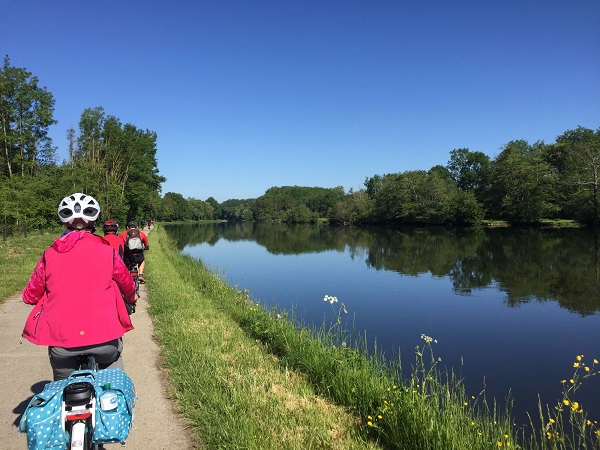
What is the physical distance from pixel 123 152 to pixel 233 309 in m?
42.9

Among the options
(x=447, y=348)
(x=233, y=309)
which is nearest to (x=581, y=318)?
(x=447, y=348)

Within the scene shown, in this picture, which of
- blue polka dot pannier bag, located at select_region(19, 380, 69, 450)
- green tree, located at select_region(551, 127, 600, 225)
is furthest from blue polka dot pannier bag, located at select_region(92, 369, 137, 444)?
green tree, located at select_region(551, 127, 600, 225)

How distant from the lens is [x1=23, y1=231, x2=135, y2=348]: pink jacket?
254cm

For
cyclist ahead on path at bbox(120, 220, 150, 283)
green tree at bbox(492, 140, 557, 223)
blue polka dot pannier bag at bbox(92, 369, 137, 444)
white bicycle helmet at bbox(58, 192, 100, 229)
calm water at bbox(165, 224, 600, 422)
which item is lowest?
calm water at bbox(165, 224, 600, 422)

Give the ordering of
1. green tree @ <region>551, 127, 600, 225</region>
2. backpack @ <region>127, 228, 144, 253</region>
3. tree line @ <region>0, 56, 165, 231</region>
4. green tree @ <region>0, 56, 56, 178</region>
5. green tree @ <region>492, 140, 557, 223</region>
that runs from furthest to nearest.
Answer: green tree @ <region>492, 140, 557, 223</region>, green tree @ <region>551, 127, 600, 225</region>, green tree @ <region>0, 56, 56, 178</region>, tree line @ <region>0, 56, 165, 231</region>, backpack @ <region>127, 228, 144, 253</region>

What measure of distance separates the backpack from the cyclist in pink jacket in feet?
22.7

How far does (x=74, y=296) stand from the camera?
255cm

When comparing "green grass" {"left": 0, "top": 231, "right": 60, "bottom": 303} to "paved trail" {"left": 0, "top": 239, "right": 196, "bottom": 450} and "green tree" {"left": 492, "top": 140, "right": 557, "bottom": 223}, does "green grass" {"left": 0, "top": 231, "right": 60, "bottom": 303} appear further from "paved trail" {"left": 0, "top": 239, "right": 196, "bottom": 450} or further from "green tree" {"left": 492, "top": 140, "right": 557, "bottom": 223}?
"green tree" {"left": 492, "top": 140, "right": 557, "bottom": 223}

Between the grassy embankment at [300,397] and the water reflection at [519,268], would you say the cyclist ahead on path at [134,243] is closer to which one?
the grassy embankment at [300,397]

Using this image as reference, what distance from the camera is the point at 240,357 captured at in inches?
221

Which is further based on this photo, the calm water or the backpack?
the backpack

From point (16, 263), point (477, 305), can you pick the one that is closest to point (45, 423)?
point (477, 305)

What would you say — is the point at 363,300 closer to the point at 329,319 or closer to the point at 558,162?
the point at 329,319

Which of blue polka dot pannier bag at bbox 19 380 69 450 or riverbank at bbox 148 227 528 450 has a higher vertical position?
blue polka dot pannier bag at bbox 19 380 69 450
